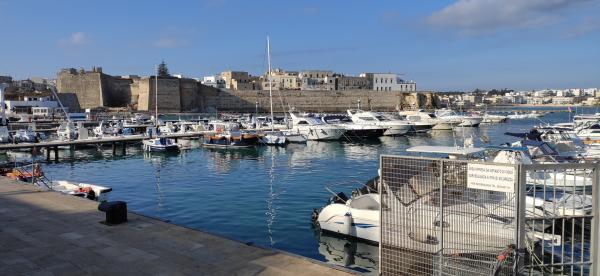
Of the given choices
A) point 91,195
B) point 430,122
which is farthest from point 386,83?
point 91,195

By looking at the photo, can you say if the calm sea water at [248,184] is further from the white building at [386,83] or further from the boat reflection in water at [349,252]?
the white building at [386,83]

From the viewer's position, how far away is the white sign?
5312mm

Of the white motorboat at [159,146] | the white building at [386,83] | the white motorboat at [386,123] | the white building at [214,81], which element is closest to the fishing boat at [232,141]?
the white motorboat at [159,146]

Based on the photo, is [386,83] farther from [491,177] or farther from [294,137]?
[491,177]

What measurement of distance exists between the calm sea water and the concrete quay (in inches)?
73.5

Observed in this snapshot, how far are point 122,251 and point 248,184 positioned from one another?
1359cm

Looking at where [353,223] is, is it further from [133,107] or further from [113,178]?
[133,107]

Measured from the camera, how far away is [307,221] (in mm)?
14172

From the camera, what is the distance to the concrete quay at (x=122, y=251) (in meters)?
6.78

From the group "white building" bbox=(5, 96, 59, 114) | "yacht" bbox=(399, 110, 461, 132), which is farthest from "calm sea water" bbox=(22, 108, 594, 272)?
"white building" bbox=(5, 96, 59, 114)

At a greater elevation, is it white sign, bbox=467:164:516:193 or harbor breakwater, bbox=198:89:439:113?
harbor breakwater, bbox=198:89:439:113

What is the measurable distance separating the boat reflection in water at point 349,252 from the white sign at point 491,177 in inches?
203

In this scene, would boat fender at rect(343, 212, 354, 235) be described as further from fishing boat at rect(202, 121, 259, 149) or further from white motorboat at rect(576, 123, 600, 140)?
fishing boat at rect(202, 121, 259, 149)

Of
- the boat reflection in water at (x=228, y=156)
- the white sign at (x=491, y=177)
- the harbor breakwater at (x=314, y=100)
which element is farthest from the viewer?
the harbor breakwater at (x=314, y=100)
